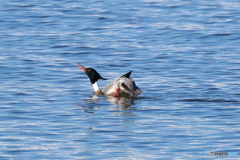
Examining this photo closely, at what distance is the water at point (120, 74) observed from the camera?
12.4 meters

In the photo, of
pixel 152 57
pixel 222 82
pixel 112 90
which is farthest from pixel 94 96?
pixel 152 57

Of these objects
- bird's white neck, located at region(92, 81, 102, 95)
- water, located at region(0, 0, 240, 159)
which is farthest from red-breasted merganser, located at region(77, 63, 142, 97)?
water, located at region(0, 0, 240, 159)

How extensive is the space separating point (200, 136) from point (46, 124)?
11.0 ft

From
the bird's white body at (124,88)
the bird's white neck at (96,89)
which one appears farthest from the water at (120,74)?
the bird's white neck at (96,89)

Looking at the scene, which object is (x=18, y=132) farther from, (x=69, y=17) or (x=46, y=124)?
(x=69, y=17)

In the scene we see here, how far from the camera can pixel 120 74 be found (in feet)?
65.7

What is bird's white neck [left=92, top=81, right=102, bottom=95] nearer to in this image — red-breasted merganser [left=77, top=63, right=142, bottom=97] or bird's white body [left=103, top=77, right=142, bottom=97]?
red-breasted merganser [left=77, top=63, right=142, bottom=97]

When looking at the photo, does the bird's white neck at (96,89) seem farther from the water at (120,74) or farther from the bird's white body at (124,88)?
the water at (120,74)

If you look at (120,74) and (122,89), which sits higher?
(122,89)

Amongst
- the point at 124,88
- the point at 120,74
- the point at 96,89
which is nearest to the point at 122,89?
the point at 124,88

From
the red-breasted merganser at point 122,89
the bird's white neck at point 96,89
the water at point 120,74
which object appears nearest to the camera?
the water at point 120,74

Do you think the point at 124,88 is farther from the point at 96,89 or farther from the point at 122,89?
the point at 96,89

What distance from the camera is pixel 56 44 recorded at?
80.5 ft

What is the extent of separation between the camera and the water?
12398mm
